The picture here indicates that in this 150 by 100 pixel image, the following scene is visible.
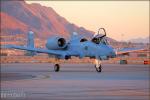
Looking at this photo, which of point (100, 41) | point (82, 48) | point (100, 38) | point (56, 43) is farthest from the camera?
point (56, 43)

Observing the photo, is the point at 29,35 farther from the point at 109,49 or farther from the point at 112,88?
the point at 112,88

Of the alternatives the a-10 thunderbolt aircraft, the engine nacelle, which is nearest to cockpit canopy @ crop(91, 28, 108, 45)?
the a-10 thunderbolt aircraft

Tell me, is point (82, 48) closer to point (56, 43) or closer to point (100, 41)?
point (100, 41)

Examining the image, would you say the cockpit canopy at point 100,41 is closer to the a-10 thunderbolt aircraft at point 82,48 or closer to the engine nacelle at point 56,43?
the a-10 thunderbolt aircraft at point 82,48

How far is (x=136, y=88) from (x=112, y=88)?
1168 millimetres

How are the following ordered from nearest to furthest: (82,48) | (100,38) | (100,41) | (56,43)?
(100,41) → (100,38) → (82,48) → (56,43)

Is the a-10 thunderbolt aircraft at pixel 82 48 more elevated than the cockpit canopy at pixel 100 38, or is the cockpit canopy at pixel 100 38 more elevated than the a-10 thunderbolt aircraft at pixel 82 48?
the cockpit canopy at pixel 100 38

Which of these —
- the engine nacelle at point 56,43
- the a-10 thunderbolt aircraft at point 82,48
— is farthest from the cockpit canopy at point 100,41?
the engine nacelle at point 56,43

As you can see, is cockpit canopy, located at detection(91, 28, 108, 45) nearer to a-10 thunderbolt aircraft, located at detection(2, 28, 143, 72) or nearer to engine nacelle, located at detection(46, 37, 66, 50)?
a-10 thunderbolt aircraft, located at detection(2, 28, 143, 72)

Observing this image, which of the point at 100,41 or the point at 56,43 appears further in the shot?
the point at 56,43

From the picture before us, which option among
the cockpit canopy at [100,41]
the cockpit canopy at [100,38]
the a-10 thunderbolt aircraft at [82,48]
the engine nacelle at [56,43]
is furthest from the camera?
the engine nacelle at [56,43]

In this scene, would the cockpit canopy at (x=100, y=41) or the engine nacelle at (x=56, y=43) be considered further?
the engine nacelle at (x=56, y=43)

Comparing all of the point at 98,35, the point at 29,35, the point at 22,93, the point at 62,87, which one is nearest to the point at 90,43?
the point at 98,35

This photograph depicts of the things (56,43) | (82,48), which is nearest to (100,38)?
(82,48)
